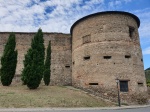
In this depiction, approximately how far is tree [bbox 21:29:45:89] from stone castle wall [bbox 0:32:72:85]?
538cm

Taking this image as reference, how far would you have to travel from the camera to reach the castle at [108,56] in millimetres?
16922

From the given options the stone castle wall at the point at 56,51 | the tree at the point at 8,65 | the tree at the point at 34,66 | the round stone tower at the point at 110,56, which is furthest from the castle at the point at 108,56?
the tree at the point at 34,66

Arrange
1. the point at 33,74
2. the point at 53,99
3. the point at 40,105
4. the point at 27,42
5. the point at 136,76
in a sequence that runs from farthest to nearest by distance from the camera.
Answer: the point at 27,42 < the point at 136,76 < the point at 33,74 < the point at 53,99 < the point at 40,105

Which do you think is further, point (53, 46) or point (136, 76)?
point (53, 46)

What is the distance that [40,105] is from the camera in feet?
39.1

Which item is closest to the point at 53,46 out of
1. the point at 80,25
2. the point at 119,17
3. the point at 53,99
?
the point at 80,25

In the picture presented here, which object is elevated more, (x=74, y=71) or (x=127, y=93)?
(x=74, y=71)

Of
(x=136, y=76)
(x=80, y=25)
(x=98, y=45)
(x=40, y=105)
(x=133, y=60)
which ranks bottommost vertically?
(x=40, y=105)

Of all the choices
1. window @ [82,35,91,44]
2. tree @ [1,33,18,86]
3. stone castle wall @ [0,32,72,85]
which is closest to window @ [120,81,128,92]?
window @ [82,35,91,44]

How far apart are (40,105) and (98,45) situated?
30.2ft

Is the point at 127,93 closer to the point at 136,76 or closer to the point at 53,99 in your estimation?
the point at 136,76

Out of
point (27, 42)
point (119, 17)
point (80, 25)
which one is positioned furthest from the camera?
point (27, 42)

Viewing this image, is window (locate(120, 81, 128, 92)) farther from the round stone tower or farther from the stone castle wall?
the stone castle wall

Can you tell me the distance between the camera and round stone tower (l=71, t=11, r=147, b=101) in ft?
55.5
